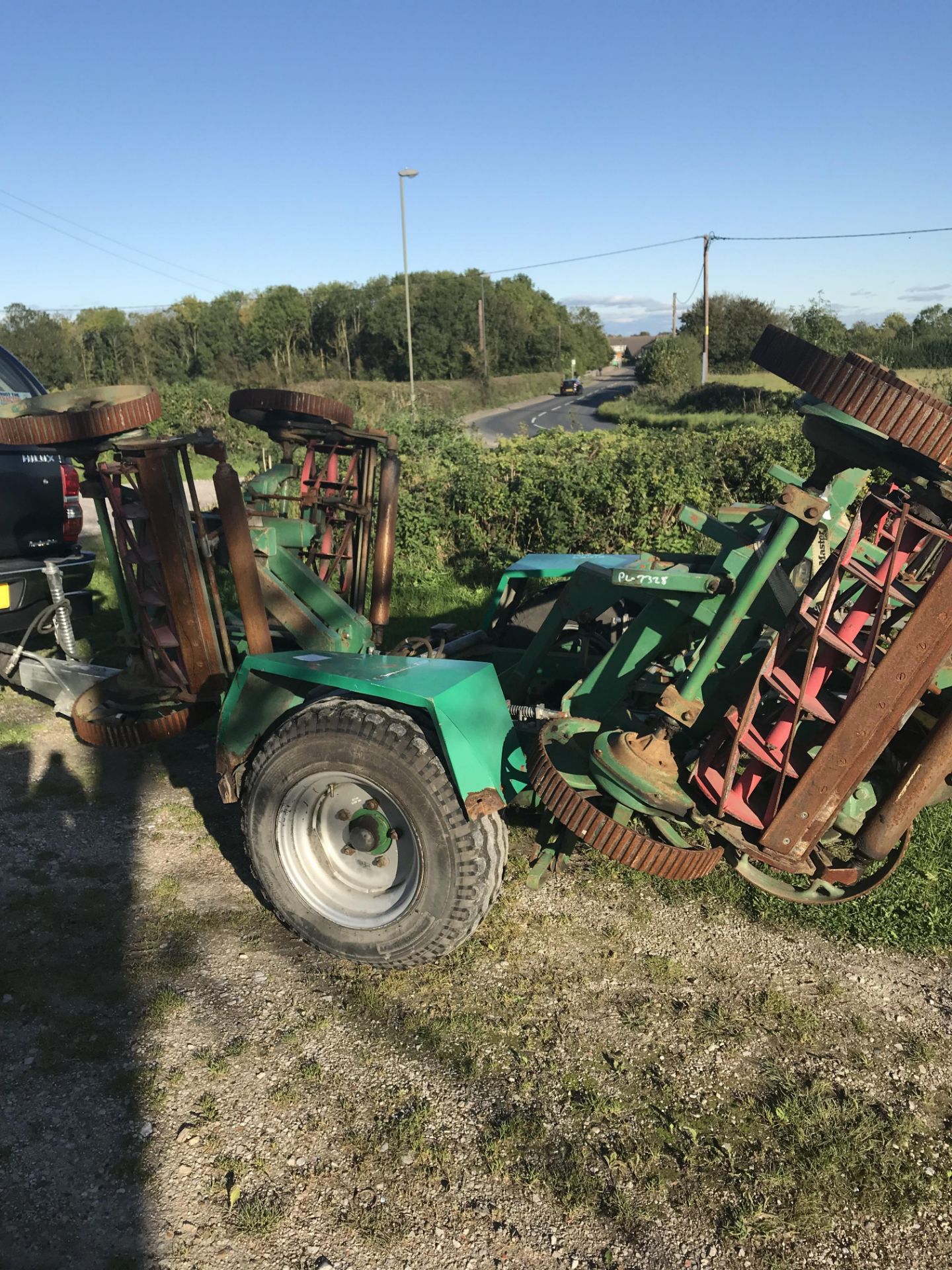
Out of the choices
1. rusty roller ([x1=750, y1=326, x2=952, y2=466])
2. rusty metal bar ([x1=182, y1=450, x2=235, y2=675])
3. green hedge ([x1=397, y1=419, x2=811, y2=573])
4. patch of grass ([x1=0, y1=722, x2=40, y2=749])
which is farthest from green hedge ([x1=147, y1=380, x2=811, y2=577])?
rusty roller ([x1=750, y1=326, x2=952, y2=466])

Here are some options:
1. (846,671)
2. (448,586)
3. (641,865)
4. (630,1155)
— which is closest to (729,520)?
(846,671)

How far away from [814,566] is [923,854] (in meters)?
1.96

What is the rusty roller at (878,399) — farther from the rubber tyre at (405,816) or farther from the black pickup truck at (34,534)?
the black pickup truck at (34,534)

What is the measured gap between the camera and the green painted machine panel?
290cm

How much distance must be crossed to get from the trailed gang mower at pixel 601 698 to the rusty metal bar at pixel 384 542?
54 cm

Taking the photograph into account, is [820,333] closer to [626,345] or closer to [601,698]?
[601,698]

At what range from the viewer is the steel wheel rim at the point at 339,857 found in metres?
3.14

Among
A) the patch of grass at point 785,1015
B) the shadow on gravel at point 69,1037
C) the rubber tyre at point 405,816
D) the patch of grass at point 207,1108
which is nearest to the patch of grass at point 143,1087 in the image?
the shadow on gravel at point 69,1037

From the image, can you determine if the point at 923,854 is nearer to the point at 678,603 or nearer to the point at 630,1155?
the point at 678,603

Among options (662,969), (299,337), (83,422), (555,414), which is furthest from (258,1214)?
(299,337)

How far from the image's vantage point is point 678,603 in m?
3.07

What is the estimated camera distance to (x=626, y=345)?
13838 cm

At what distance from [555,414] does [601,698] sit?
41711mm

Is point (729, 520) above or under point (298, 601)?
above
